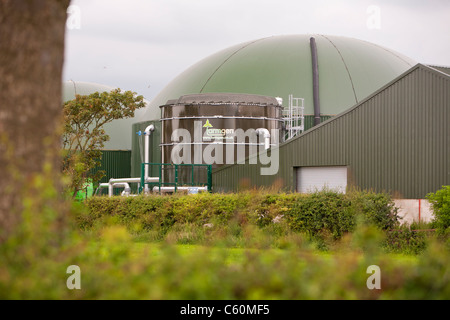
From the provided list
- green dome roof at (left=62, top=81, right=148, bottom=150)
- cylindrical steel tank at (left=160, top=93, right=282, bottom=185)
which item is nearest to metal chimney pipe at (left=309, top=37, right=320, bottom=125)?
cylindrical steel tank at (left=160, top=93, right=282, bottom=185)

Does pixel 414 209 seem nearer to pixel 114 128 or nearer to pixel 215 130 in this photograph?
pixel 215 130

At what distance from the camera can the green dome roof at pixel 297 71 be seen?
43875 millimetres

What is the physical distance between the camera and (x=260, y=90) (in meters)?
44.3

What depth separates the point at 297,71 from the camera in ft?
148

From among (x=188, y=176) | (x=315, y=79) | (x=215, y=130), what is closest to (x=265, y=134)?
(x=215, y=130)

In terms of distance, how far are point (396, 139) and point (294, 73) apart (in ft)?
70.3

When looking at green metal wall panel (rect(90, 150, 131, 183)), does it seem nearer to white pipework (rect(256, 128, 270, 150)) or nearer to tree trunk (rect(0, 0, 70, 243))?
white pipework (rect(256, 128, 270, 150))

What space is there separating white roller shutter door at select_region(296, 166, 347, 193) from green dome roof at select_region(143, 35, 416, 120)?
13509mm

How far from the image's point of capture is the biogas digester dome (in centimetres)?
4378

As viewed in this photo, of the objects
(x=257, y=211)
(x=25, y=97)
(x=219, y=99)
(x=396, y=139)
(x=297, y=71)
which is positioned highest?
(x=297, y=71)

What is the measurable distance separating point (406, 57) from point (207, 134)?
93.7 ft

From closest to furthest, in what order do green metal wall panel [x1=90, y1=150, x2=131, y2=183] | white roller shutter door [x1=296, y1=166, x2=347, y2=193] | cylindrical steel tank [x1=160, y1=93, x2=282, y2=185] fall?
white roller shutter door [x1=296, y1=166, x2=347, y2=193]
cylindrical steel tank [x1=160, y1=93, x2=282, y2=185]
green metal wall panel [x1=90, y1=150, x2=131, y2=183]
